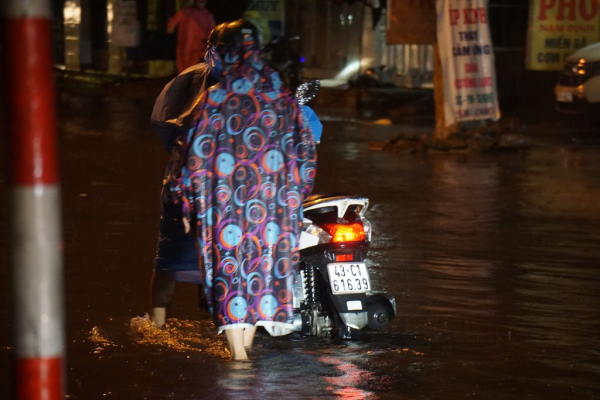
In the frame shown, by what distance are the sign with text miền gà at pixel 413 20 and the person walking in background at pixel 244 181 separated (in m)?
10.4

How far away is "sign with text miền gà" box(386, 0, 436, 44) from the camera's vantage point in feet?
51.8

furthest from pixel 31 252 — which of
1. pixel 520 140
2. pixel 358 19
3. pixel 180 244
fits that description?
pixel 358 19

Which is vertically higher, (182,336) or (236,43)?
(236,43)

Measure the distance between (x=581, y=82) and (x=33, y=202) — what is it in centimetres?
1534

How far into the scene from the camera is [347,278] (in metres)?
6.00

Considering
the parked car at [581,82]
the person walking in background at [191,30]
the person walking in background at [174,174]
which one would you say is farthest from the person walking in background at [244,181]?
the parked car at [581,82]

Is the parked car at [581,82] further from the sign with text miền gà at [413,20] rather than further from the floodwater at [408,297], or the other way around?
the floodwater at [408,297]

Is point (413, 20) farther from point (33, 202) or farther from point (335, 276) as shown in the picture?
point (33, 202)

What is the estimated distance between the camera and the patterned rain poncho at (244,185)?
5.49 m

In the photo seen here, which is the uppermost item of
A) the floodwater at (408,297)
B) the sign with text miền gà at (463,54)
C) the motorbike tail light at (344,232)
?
the sign with text miền gà at (463,54)

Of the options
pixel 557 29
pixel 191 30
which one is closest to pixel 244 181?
pixel 191 30

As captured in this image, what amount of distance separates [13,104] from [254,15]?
72.0 ft

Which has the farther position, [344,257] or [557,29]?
[557,29]

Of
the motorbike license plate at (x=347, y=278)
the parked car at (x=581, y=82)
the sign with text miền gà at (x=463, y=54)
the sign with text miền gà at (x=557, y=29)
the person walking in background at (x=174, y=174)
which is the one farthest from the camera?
the parked car at (x=581, y=82)
